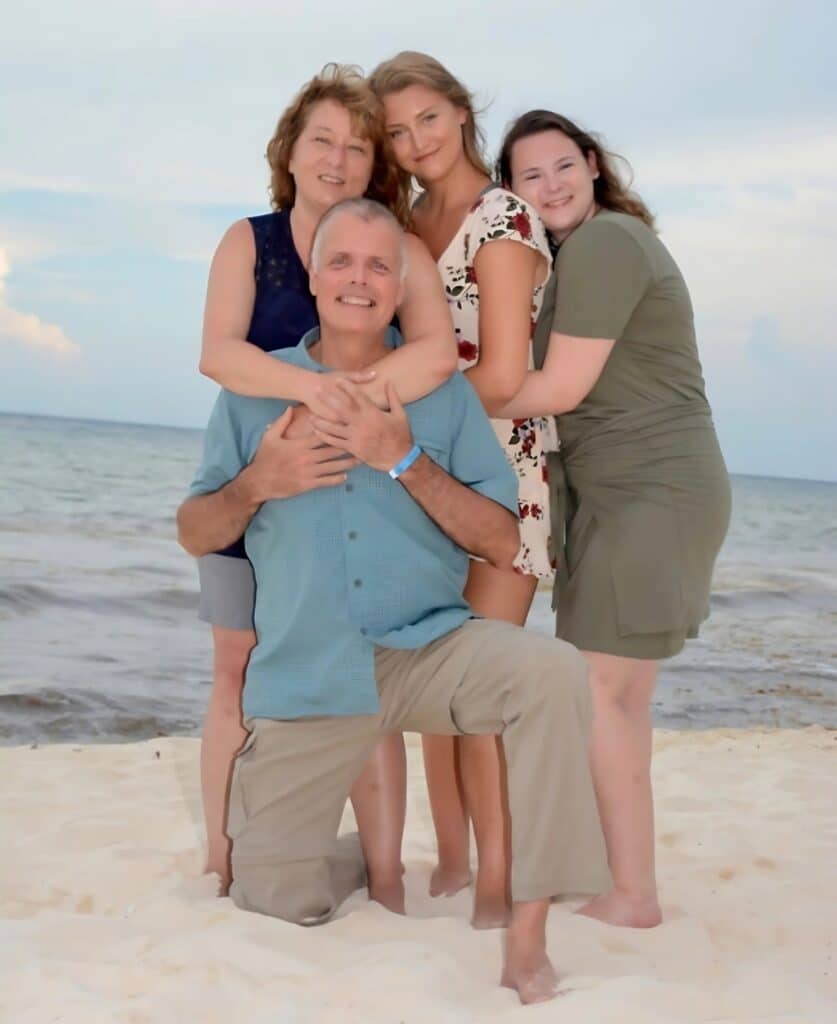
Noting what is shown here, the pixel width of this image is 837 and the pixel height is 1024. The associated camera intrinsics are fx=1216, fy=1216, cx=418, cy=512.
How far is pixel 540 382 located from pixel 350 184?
0.69 meters

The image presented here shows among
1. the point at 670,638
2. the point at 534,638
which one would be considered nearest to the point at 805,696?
the point at 670,638

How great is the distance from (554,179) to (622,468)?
0.79m

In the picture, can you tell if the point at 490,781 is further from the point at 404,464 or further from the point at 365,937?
the point at 404,464

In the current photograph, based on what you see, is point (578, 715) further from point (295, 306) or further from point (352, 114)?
point (352, 114)

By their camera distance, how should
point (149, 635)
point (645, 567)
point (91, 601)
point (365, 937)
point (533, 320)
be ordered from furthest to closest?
1. point (91, 601)
2. point (149, 635)
3. point (533, 320)
4. point (645, 567)
5. point (365, 937)

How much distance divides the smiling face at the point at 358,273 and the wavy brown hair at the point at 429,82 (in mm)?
474

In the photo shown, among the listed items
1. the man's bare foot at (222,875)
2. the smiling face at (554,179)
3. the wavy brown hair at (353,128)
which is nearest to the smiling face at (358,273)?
the wavy brown hair at (353,128)

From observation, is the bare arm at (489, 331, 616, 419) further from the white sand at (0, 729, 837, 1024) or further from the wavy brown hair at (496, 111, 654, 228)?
the white sand at (0, 729, 837, 1024)

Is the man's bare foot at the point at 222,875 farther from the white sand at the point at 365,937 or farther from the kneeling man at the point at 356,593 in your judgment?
the kneeling man at the point at 356,593

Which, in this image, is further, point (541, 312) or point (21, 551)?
point (21, 551)

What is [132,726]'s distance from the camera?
630 centimetres

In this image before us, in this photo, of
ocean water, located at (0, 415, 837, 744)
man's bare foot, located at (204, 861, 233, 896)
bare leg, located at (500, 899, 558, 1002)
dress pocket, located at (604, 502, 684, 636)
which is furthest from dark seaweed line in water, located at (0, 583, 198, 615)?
bare leg, located at (500, 899, 558, 1002)

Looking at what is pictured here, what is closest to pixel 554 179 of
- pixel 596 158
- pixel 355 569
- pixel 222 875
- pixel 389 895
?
pixel 596 158

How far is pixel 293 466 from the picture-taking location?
8.98 ft
